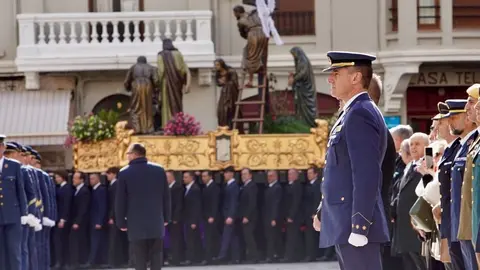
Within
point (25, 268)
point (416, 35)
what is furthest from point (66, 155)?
point (25, 268)

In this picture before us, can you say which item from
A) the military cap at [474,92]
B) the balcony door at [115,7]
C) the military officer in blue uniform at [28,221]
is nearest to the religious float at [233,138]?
the military officer in blue uniform at [28,221]

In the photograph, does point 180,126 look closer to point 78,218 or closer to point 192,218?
point 192,218

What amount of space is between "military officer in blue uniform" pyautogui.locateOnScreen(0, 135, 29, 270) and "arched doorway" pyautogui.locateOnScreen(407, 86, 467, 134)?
17014mm

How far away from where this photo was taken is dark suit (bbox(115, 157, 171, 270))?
16141 millimetres

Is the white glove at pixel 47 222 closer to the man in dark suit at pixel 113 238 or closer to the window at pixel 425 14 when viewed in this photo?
the man in dark suit at pixel 113 238

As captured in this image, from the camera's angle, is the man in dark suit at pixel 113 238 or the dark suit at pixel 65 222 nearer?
the man in dark suit at pixel 113 238

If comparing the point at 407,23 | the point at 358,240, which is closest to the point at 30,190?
the point at 358,240

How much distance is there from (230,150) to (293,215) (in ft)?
5.23

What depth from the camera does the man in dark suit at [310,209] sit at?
23.8 meters

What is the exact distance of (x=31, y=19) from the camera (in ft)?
102

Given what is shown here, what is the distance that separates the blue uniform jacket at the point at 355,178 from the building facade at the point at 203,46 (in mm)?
21137

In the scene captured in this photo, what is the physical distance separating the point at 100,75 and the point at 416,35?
733 centimetres

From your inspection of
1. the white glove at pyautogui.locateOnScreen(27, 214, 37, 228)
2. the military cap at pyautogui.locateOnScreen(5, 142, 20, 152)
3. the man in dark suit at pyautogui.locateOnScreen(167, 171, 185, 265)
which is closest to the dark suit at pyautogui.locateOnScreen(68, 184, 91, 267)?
the man in dark suit at pyautogui.locateOnScreen(167, 171, 185, 265)

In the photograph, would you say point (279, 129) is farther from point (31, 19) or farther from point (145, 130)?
point (31, 19)
